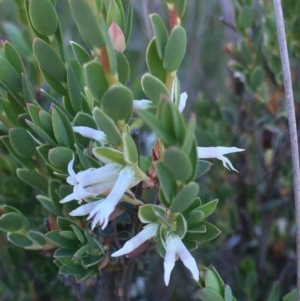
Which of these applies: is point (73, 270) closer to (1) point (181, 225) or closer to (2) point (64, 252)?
(2) point (64, 252)

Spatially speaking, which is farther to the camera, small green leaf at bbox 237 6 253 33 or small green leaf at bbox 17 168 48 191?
small green leaf at bbox 237 6 253 33

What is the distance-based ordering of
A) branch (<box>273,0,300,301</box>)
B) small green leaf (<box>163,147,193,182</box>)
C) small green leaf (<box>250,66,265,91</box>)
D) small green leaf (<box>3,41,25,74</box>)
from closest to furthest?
small green leaf (<box>163,147,193,182</box>) < branch (<box>273,0,300,301</box>) < small green leaf (<box>3,41,25,74</box>) < small green leaf (<box>250,66,265,91</box>)

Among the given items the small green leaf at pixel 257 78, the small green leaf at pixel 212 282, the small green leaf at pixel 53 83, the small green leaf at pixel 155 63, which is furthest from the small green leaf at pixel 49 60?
the small green leaf at pixel 257 78

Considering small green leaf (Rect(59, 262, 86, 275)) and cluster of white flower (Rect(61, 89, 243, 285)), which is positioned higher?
cluster of white flower (Rect(61, 89, 243, 285))

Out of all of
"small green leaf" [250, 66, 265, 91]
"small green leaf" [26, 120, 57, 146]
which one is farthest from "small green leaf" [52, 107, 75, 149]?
"small green leaf" [250, 66, 265, 91]

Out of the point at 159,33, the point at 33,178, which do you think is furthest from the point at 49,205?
the point at 159,33

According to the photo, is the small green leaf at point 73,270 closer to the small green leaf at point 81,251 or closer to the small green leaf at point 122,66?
the small green leaf at point 81,251

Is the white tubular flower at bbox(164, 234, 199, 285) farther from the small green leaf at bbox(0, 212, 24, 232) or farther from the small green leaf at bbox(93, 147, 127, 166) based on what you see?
the small green leaf at bbox(0, 212, 24, 232)

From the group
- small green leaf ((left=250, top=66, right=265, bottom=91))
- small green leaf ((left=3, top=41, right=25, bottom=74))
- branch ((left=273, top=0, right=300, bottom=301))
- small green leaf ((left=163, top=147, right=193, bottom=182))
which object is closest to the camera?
small green leaf ((left=163, top=147, right=193, bottom=182))
